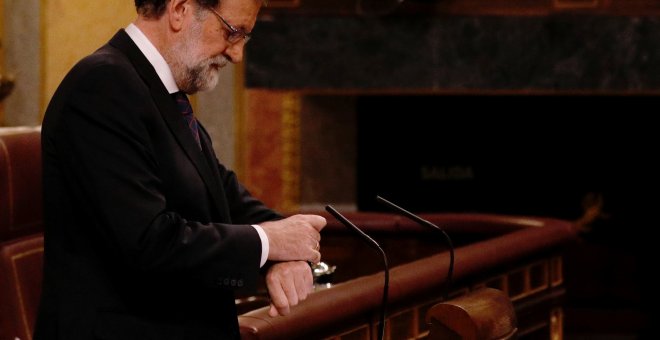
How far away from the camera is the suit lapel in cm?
165

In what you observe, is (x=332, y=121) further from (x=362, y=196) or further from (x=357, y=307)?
(x=357, y=307)

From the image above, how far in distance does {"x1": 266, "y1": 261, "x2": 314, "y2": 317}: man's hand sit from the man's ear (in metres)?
0.38

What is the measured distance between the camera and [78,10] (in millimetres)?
3732

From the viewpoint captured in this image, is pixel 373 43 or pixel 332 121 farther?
pixel 332 121

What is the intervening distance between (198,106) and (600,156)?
2.13 meters

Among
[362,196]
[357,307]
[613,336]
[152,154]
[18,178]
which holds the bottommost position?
[613,336]

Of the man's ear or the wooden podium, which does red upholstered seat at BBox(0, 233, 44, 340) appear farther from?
the man's ear

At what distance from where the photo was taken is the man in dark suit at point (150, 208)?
1.52 meters

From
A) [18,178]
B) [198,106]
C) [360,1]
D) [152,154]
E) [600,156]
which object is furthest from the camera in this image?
[600,156]

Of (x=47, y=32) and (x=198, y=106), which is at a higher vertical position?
(x=47, y=32)

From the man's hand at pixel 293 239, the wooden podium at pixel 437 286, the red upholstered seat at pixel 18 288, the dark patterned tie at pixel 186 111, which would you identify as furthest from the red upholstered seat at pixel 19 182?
the man's hand at pixel 293 239

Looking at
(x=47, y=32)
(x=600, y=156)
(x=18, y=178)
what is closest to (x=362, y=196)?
(x=600, y=156)

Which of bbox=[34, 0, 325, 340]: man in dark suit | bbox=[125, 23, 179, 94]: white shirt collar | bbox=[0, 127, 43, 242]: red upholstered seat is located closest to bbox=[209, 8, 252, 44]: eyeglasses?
bbox=[34, 0, 325, 340]: man in dark suit

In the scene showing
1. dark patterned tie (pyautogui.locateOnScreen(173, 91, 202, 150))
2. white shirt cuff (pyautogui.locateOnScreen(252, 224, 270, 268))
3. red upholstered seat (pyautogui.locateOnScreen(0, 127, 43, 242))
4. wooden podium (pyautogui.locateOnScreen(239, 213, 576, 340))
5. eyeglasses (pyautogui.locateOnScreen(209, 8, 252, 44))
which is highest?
eyeglasses (pyautogui.locateOnScreen(209, 8, 252, 44))
